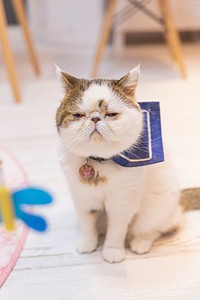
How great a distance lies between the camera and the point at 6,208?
67 cm

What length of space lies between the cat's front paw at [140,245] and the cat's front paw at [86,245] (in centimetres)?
9

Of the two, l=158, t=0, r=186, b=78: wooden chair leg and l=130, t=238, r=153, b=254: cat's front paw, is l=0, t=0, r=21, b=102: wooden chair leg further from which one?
l=130, t=238, r=153, b=254: cat's front paw

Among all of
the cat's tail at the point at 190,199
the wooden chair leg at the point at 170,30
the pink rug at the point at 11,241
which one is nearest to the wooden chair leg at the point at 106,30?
the wooden chair leg at the point at 170,30

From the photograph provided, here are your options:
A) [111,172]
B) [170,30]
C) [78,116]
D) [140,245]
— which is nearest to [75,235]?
[140,245]

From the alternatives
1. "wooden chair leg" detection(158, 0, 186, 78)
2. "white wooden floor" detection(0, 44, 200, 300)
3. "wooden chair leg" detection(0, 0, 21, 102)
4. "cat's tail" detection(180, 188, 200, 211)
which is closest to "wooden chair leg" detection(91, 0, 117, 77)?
"white wooden floor" detection(0, 44, 200, 300)

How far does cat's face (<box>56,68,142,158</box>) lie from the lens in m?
0.88

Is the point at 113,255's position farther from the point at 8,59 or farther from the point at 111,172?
the point at 8,59

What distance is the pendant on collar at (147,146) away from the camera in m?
0.95

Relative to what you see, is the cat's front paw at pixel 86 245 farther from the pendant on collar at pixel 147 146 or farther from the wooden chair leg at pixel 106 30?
the wooden chair leg at pixel 106 30

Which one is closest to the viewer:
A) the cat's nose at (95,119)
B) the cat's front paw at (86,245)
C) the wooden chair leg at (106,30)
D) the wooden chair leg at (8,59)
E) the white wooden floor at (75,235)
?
the cat's nose at (95,119)

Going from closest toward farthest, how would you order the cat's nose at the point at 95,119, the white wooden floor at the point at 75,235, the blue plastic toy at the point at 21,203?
the blue plastic toy at the point at 21,203
the cat's nose at the point at 95,119
the white wooden floor at the point at 75,235

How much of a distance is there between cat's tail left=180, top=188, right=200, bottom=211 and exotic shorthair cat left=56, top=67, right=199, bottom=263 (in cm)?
6

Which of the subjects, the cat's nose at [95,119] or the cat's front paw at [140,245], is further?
the cat's front paw at [140,245]

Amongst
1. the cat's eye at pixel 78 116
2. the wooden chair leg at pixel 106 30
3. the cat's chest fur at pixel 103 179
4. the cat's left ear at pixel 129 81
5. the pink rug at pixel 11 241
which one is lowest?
the pink rug at pixel 11 241
